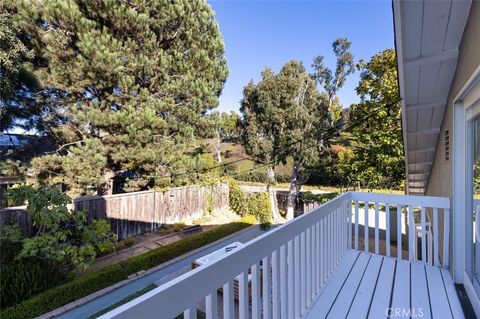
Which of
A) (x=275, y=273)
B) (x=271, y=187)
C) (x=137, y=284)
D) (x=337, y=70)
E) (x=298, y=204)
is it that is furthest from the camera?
(x=337, y=70)

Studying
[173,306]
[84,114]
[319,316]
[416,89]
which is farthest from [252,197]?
[173,306]

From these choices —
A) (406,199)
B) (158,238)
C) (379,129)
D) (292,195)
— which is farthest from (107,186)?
(379,129)

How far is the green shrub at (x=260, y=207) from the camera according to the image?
1071 centimetres

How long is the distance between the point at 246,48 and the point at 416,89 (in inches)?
336

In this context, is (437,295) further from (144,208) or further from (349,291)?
(144,208)

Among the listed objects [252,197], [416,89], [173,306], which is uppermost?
[416,89]

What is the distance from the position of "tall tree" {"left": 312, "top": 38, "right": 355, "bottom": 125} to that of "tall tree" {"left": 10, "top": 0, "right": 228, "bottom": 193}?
9.69m

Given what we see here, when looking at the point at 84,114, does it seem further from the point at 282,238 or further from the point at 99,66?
the point at 282,238

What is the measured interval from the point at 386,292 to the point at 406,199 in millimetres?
1140

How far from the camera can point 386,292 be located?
A: 223 cm

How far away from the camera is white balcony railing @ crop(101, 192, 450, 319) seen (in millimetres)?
864

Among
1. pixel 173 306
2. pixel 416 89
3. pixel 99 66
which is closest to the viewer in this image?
pixel 173 306

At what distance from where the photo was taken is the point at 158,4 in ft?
25.4

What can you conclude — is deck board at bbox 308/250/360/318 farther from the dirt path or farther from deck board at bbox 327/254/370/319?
the dirt path
